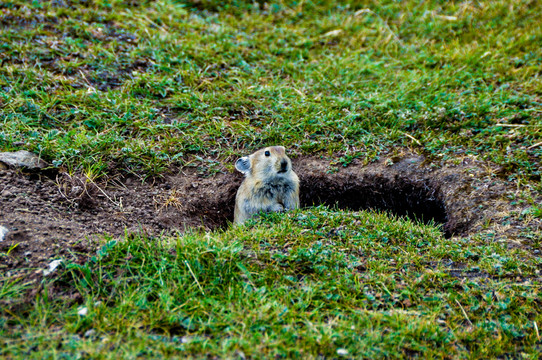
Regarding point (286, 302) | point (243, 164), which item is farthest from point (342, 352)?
point (243, 164)

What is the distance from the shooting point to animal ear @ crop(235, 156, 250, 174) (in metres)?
5.70

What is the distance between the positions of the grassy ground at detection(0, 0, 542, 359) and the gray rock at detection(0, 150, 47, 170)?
0.60 feet

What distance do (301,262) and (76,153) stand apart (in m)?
3.16

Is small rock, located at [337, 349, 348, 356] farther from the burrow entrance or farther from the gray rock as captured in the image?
the gray rock

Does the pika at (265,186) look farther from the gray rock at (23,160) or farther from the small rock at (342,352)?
the small rock at (342,352)

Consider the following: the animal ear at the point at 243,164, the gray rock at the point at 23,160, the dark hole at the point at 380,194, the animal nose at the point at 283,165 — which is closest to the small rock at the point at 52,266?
the gray rock at the point at 23,160

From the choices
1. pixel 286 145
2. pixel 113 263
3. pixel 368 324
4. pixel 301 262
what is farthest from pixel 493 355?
pixel 286 145

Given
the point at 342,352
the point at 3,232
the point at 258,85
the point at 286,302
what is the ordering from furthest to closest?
the point at 258,85
the point at 3,232
the point at 286,302
the point at 342,352

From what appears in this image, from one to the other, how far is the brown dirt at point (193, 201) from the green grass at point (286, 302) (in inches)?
18.8

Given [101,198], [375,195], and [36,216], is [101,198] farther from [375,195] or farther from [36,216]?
[375,195]

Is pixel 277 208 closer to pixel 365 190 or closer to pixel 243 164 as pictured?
pixel 243 164

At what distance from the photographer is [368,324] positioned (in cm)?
334

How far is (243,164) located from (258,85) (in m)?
1.92

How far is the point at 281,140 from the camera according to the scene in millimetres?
6422
